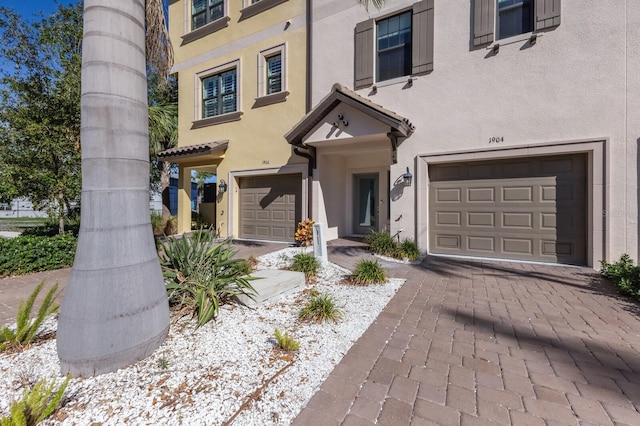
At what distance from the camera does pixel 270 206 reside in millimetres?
10500

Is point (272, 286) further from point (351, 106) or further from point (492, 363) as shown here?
point (351, 106)

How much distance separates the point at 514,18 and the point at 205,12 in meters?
10.9

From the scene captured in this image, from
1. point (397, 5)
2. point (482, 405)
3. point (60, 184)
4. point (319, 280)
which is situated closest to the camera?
point (482, 405)

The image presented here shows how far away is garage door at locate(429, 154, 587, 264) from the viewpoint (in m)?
6.47

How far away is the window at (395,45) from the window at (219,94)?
5062mm

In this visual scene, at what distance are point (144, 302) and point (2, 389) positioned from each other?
119 cm

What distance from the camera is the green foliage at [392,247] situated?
738 centimetres

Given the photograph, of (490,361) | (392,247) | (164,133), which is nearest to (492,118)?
(392,247)

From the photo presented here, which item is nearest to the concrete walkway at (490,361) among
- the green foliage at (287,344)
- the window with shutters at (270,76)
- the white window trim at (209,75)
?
the green foliage at (287,344)

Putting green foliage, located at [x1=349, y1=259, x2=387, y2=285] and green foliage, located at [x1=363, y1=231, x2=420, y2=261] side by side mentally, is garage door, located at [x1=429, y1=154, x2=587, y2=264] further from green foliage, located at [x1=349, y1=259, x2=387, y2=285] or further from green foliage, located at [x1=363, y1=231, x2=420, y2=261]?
green foliage, located at [x1=349, y1=259, x2=387, y2=285]

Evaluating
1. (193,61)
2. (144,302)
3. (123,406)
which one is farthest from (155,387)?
(193,61)

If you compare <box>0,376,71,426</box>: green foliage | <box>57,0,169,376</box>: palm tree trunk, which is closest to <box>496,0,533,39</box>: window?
<box>57,0,169,376</box>: palm tree trunk

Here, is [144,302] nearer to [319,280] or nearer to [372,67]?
[319,280]

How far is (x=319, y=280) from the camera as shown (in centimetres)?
582
